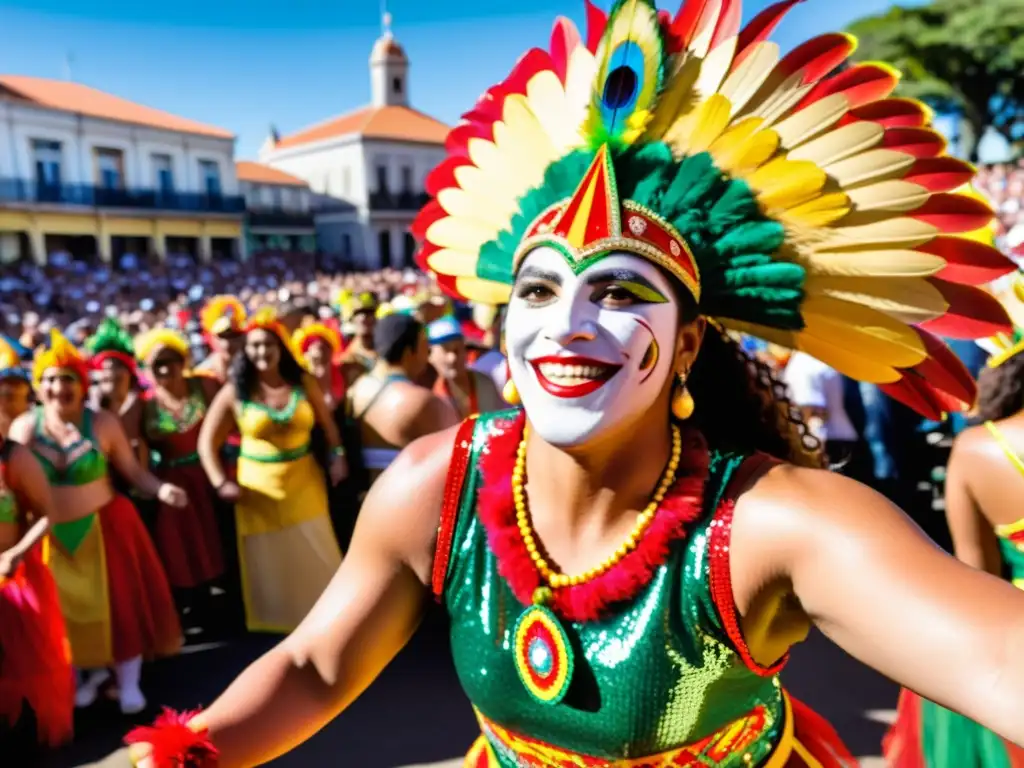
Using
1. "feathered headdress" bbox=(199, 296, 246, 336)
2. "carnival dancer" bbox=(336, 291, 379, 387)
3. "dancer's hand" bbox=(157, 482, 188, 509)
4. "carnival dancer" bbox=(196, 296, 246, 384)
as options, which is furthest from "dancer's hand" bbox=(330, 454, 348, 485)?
"feathered headdress" bbox=(199, 296, 246, 336)

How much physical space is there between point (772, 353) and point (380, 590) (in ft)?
16.3

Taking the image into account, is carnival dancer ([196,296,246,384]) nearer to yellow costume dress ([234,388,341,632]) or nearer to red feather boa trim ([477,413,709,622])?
yellow costume dress ([234,388,341,632])

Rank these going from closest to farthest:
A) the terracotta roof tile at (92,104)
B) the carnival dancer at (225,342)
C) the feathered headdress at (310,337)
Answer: the carnival dancer at (225,342) → the feathered headdress at (310,337) → the terracotta roof tile at (92,104)

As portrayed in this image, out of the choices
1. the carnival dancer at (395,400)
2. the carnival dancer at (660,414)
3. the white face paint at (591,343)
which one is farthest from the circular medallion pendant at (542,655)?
the carnival dancer at (395,400)

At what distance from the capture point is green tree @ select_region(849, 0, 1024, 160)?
31078 mm

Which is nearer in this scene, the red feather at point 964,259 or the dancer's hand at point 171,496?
the red feather at point 964,259

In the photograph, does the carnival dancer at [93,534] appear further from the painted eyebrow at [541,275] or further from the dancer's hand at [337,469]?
the painted eyebrow at [541,275]

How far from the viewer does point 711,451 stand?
57.7 inches

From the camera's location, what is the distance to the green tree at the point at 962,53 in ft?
102

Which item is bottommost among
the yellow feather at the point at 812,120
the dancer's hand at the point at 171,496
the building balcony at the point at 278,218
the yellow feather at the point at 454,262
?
Result: the dancer's hand at the point at 171,496

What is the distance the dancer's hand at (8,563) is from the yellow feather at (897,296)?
2965mm

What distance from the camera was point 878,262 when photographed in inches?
52.9

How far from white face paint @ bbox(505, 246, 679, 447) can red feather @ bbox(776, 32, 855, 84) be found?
378 mm

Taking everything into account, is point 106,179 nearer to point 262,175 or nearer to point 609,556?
point 262,175
